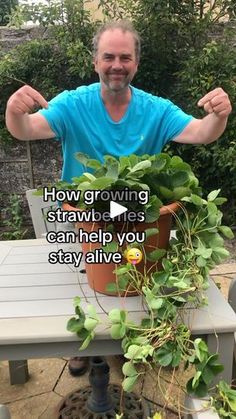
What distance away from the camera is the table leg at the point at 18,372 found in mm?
1839

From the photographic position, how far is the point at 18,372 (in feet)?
6.11

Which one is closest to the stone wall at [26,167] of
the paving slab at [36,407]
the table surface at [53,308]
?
the paving slab at [36,407]

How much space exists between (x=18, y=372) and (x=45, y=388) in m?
0.14

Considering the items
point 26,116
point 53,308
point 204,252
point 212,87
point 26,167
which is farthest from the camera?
point 26,167

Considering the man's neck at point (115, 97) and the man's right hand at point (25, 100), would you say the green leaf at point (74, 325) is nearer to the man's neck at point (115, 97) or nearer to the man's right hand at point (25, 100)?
the man's right hand at point (25, 100)

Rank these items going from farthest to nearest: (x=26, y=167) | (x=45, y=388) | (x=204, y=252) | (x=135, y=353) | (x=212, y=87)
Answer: (x=26, y=167) → (x=212, y=87) → (x=45, y=388) → (x=204, y=252) → (x=135, y=353)

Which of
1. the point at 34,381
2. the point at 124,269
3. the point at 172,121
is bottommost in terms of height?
the point at 34,381

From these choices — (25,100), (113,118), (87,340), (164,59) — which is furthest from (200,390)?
(164,59)

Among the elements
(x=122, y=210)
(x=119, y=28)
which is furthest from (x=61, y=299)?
(x=119, y=28)

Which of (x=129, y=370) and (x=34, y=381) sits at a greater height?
(x=129, y=370)

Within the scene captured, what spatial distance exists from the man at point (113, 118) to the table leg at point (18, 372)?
86cm

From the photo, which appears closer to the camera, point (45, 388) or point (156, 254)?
point (156, 254)

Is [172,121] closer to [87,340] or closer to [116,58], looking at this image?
[116,58]

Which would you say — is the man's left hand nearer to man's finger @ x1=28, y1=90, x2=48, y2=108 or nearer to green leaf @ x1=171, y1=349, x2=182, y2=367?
man's finger @ x1=28, y1=90, x2=48, y2=108
